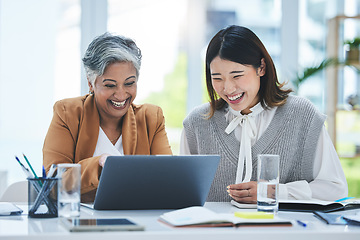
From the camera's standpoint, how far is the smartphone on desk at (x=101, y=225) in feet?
3.87

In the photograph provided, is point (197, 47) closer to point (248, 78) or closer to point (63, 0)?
point (63, 0)

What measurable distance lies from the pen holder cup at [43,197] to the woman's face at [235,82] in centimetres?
99

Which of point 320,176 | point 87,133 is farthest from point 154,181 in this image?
point 320,176

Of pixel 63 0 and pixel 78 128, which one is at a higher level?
pixel 63 0

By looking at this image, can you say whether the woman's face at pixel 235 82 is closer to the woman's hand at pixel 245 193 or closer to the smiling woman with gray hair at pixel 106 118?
the smiling woman with gray hair at pixel 106 118

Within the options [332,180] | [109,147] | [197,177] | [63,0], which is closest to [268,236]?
[197,177]

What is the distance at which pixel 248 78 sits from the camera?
2199mm

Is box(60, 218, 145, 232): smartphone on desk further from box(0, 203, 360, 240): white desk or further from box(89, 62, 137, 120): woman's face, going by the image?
box(89, 62, 137, 120): woman's face

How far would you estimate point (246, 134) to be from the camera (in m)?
2.22

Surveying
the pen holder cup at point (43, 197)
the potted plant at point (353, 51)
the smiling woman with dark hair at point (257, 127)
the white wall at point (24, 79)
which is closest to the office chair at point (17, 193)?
the pen holder cup at point (43, 197)

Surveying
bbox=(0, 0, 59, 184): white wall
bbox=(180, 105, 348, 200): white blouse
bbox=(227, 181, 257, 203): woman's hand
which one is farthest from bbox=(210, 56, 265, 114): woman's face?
bbox=(0, 0, 59, 184): white wall

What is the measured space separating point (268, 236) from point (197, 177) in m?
0.40

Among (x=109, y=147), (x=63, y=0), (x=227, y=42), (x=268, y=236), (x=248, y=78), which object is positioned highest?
(x=63, y=0)

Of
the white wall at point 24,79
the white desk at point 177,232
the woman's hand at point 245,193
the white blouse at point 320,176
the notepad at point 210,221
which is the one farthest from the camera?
the white wall at point 24,79
